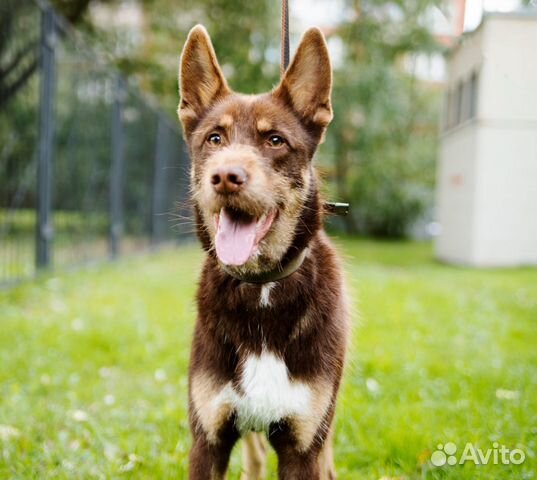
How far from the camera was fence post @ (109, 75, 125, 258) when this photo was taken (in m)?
12.0

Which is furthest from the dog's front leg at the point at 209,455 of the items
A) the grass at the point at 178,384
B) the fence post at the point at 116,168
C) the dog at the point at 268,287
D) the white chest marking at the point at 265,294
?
the fence post at the point at 116,168

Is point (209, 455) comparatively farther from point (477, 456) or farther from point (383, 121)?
point (383, 121)

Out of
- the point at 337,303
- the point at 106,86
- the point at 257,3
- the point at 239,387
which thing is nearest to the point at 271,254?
the point at 337,303

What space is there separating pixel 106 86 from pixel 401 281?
20.7ft

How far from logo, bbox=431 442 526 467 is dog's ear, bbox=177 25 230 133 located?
2091 millimetres

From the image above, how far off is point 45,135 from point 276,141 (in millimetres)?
6467

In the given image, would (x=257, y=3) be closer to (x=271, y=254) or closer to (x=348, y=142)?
(x=348, y=142)

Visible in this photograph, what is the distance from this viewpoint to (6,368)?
4746 millimetres

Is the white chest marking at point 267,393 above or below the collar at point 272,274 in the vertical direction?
below

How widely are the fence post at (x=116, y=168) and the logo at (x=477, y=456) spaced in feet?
31.4

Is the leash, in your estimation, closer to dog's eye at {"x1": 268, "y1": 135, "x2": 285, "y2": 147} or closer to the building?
dog's eye at {"x1": 268, "y1": 135, "x2": 285, "y2": 147}

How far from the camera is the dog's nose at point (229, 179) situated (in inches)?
87.3

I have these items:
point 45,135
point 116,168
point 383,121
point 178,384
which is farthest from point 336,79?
point 178,384

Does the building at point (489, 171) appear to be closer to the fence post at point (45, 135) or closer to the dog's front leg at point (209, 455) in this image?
the fence post at point (45, 135)
